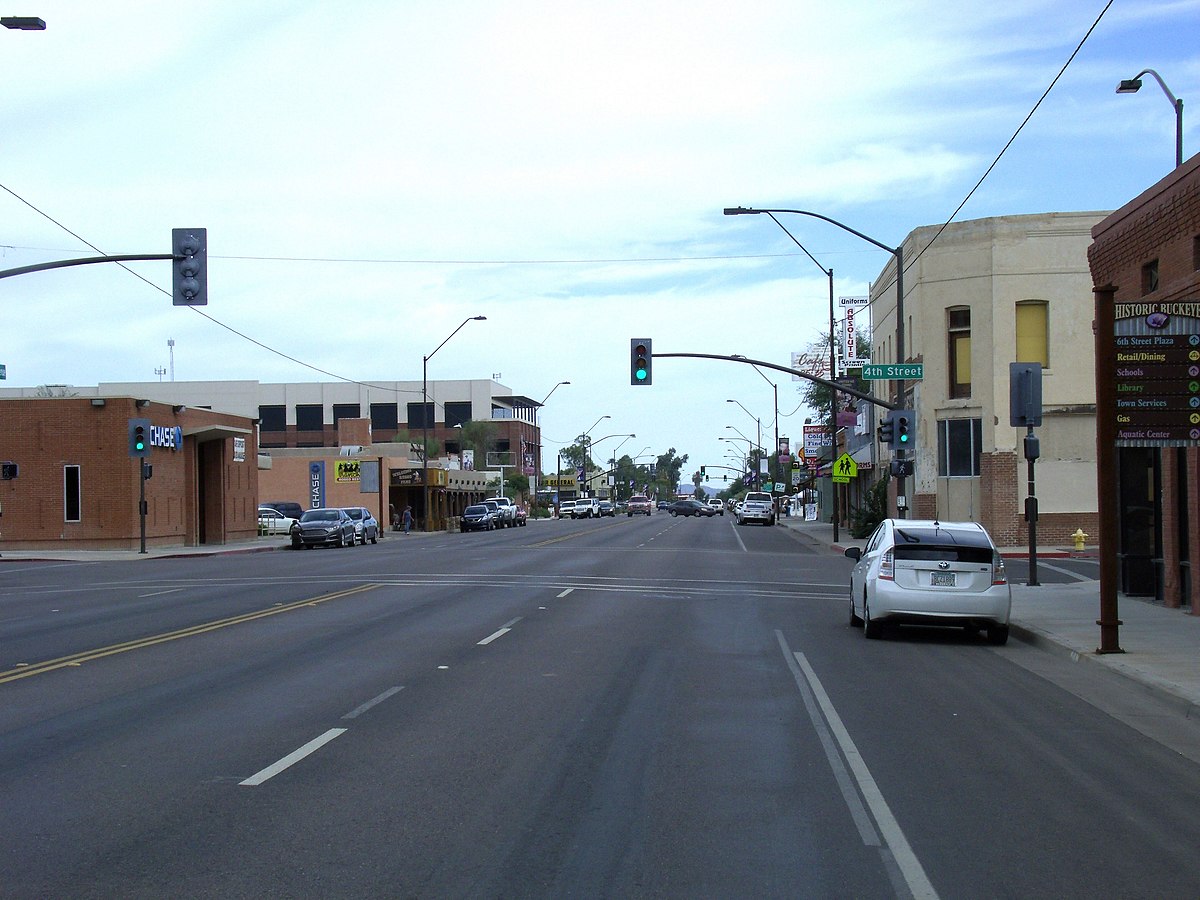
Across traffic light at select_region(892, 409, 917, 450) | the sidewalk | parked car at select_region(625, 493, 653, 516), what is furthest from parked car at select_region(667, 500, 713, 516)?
the sidewalk

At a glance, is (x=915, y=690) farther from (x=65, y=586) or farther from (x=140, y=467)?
(x=140, y=467)

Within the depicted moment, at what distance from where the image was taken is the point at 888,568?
16500mm

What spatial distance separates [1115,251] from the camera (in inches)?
859

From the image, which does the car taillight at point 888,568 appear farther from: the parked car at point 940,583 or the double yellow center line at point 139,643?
the double yellow center line at point 139,643

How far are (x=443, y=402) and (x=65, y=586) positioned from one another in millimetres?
109081

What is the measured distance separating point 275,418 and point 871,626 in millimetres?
121139

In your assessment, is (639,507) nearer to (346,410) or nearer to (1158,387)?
(346,410)

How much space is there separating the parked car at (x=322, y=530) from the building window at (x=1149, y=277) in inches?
Answer: 1486

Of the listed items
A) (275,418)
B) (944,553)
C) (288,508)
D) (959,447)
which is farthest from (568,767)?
(275,418)

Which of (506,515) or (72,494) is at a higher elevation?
(72,494)

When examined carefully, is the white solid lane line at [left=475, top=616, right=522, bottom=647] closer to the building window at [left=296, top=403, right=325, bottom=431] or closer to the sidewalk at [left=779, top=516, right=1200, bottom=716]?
the sidewalk at [left=779, top=516, right=1200, bottom=716]

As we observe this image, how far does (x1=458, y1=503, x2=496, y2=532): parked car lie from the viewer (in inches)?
2904

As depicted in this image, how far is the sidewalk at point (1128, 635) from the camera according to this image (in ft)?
41.4

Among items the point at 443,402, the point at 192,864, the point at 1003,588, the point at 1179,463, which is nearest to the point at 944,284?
the point at 1179,463
